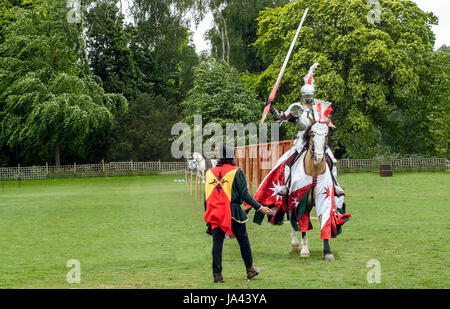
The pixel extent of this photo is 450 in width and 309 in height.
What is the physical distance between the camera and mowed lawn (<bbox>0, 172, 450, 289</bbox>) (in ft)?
30.1

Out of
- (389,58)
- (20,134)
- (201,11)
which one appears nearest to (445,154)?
(389,58)

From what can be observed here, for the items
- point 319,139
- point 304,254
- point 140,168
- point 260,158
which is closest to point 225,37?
point 140,168

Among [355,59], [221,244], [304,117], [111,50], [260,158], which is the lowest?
[221,244]

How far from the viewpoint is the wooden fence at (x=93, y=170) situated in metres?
54.7

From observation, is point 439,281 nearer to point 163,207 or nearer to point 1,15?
point 163,207

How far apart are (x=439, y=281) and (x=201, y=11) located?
56134 millimetres

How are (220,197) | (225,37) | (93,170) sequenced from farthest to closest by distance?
(225,37), (93,170), (220,197)

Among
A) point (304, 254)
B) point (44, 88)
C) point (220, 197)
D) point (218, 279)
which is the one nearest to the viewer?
point (218, 279)

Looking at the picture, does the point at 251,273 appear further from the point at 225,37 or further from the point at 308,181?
the point at 225,37

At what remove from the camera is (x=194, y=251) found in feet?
40.8

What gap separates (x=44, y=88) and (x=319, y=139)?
44879 mm

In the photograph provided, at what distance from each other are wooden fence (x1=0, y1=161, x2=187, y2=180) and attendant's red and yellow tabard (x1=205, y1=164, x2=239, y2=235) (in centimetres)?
4335
